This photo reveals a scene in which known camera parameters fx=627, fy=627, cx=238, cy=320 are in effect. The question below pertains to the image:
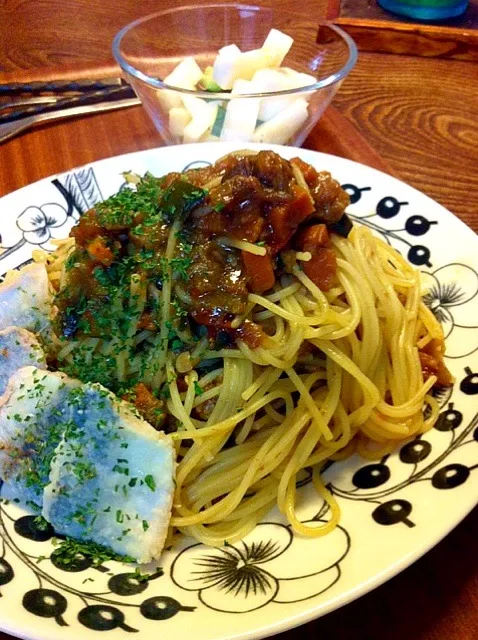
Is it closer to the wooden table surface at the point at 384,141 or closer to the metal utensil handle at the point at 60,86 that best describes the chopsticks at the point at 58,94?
the metal utensil handle at the point at 60,86

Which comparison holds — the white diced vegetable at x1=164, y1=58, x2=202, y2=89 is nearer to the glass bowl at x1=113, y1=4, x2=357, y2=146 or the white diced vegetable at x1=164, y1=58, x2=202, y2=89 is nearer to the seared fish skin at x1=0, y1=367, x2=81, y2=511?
the glass bowl at x1=113, y1=4, x2=357, y2=146

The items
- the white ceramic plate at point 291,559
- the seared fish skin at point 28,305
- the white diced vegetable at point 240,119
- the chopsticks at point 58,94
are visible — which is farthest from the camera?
the chopsticks at point 58,94

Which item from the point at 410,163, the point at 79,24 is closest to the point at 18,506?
the point at 410,163

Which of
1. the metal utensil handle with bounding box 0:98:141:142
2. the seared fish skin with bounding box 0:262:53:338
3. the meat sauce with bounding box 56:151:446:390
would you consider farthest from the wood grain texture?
the seared fish skin with bounding box 0:262:53:338

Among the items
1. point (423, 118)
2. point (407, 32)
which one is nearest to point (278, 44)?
point (423, 118)

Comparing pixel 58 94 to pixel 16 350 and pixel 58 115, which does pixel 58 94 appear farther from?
pixel 16 350

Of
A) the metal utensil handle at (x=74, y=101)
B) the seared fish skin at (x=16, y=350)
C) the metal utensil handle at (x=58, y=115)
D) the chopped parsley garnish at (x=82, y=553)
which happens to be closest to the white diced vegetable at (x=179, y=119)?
the metal utensil handle at (x=58, y=115)

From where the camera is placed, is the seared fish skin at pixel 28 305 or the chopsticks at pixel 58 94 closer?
the seared fish skin at pixel 28 305
